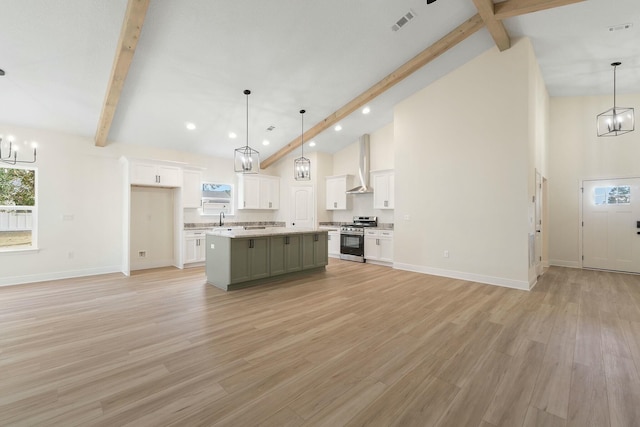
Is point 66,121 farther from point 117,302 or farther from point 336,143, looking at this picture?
point 336,143

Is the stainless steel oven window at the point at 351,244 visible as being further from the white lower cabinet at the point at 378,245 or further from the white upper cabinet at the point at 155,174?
the white upper cabinet at the point at 155,174

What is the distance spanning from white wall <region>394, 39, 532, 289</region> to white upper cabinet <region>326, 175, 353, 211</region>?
2024mm

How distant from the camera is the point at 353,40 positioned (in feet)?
14.5

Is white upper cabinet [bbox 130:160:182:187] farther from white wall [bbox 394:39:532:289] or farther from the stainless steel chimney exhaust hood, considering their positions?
white wall [bbox 394:39:532:289]

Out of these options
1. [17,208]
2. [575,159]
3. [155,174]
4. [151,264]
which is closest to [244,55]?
[155,174]

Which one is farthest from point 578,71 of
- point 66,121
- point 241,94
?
point 66,121

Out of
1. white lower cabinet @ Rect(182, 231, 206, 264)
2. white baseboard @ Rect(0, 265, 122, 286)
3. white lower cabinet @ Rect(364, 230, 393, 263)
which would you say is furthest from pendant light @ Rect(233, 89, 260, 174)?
white baseboard @ Rect(0, 265, 122, 286)

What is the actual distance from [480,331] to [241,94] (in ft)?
17.3

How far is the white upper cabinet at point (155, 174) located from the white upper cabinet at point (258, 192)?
1.87 meters

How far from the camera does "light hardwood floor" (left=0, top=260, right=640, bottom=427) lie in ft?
6.00

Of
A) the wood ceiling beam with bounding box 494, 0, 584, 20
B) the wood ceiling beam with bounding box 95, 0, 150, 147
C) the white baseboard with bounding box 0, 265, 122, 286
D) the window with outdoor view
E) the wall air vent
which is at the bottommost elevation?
the white baseboard with bounding box 0, 265, 122, 286

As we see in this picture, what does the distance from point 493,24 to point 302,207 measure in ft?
19.7

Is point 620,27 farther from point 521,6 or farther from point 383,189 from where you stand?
point 383,189

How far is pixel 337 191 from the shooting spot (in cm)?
833
